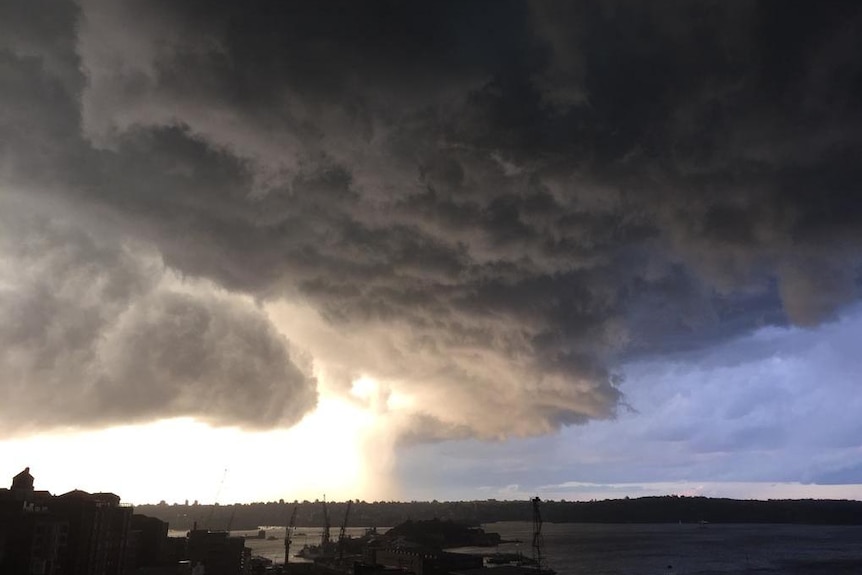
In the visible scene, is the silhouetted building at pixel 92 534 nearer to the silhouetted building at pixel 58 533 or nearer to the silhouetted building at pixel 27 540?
the silhouetted building at pixel 58 533

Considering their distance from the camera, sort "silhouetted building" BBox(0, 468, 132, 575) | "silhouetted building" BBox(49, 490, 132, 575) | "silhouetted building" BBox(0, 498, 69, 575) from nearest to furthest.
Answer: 1. "silhouetted building" BBox(0, 498, 69, 575)
2. "silhouetted building" BBox(0, 468, 132, 575)
3. "silhouetted building" BBox(49, 490, 132, 575)

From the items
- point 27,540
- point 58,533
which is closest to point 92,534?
point 58,533

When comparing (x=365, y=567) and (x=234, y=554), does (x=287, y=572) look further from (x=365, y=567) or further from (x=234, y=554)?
(x=365, y=567)

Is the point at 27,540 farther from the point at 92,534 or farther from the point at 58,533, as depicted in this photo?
the point at 92,534

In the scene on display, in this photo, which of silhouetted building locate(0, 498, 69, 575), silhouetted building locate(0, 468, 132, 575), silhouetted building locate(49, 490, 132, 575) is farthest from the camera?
silhouetted building locate(49, 490, 132, 575)

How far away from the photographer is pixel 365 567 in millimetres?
163625

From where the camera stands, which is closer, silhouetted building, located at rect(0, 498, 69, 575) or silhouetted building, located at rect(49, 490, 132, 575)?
silhouetted building, located at rect(0, 498, 69, 575)

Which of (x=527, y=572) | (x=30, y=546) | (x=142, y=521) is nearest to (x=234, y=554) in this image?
(x=142, y=521)

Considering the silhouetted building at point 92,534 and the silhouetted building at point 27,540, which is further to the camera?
the silhouetted building at point 92,534

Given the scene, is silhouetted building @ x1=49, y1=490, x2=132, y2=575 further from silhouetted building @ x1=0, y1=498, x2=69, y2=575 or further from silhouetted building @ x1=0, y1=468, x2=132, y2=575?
silhouetted building @ x1=0, y1=498, x2=69, y2=575

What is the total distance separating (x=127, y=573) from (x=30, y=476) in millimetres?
38152

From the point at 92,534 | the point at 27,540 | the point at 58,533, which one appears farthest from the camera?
the point at 92,534

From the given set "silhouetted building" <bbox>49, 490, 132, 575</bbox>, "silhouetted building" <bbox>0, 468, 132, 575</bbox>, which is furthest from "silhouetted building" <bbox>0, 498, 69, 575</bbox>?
"silhouetted building" <bbox>49, 490, 132, 575</bbox>

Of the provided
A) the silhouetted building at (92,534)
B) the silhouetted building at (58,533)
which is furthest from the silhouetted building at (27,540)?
the silhouetted building at (92,534)
